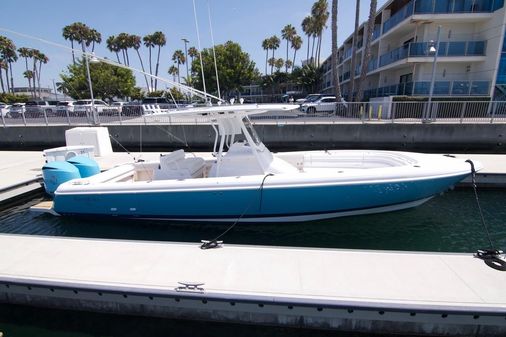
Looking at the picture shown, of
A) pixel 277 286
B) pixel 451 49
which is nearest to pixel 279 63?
pixel 451 49

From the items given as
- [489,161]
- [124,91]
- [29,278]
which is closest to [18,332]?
[29,278]

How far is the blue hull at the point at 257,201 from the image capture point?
5.07 metres

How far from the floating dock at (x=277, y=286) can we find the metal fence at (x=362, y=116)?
25.4 ft

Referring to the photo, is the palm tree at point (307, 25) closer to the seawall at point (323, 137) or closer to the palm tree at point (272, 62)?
the palm tree at point (272, 62)

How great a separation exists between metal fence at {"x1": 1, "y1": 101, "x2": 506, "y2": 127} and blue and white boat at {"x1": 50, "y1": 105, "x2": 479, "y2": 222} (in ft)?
17.9

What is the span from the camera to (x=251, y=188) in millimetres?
5145

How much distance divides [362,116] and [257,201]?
1019cm

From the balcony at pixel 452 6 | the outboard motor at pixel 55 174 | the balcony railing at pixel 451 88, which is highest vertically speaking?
the balcony at pixel 452 6

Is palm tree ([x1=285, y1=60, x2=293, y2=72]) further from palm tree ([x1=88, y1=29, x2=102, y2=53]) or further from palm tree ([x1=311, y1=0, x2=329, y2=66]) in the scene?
palm tree ([x1=88, y1=29, x2=102, y2=53])

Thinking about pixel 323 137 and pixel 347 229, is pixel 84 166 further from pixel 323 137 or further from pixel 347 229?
pixel 323 137

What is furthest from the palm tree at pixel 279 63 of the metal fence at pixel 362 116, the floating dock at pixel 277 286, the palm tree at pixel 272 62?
the floating dock at pixel 277 286

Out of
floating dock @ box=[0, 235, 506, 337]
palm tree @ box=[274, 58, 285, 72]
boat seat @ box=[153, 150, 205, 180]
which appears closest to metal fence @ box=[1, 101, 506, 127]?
boat seat @ box=[153, 150, 205, 180]

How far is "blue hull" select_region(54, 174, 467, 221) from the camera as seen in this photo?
5.07 meters

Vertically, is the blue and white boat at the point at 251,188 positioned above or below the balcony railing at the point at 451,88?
below
